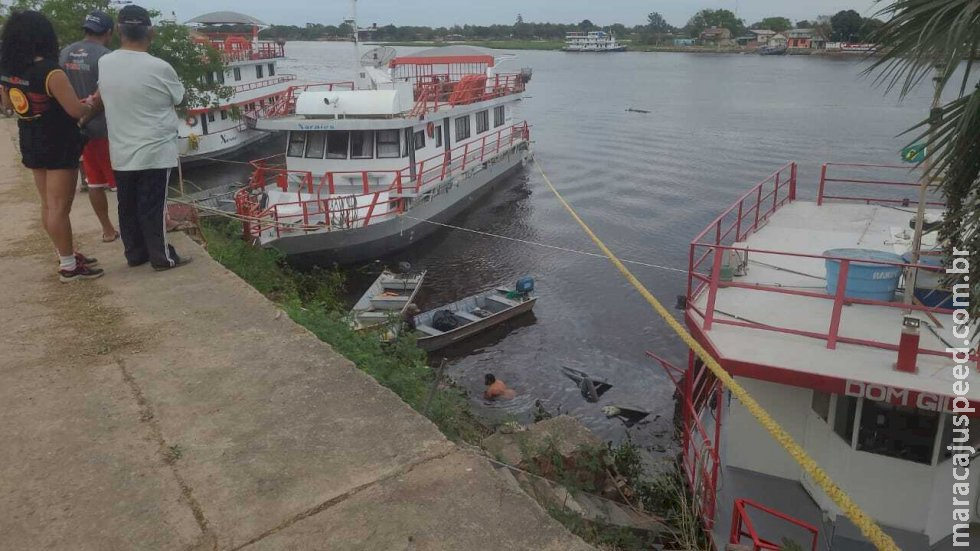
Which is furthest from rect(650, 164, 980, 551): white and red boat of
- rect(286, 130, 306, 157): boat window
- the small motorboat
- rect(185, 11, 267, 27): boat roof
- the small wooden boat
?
rect(185, 11, 267, 27): boat roof

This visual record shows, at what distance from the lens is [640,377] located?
1234 centimetres

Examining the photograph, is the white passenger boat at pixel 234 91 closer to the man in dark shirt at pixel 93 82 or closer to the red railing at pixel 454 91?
the red railing at pixel 454 91

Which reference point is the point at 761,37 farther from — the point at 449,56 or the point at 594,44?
the point at 449,56

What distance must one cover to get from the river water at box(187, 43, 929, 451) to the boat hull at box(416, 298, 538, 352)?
0.83 feet

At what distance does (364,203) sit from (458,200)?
5.26 meters

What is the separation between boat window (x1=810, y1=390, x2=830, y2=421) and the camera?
5.74 meters

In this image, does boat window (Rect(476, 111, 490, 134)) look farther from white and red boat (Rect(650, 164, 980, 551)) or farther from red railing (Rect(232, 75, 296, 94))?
white and red boat (Rect(650, 164, 980, 551))

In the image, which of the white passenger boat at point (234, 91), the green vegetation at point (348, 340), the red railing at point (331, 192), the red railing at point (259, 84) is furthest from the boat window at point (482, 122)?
the red railing at point (259, 84)

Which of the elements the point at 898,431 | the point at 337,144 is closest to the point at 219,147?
the point at 337,144

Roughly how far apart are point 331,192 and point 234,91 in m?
14.2

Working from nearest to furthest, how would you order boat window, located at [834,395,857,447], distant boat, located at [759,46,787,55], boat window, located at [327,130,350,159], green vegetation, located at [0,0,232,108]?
boat window, located at [834,395,857,447]
boat window, located at [327,130,350,159]
green vegetation, located at [0,0,232,108]
distant boat, located at [759,46,787,55]

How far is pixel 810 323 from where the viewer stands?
638 centimetres

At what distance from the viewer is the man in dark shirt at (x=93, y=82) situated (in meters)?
5.46

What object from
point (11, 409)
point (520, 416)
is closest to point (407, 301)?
point (520, 416)
